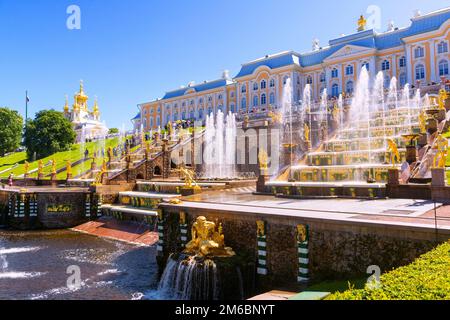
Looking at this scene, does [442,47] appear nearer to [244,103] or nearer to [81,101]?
[244,103]

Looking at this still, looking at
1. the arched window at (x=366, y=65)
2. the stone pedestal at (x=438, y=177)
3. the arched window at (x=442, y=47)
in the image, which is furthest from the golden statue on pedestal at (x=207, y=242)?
the arched window at (x=366, y=65)

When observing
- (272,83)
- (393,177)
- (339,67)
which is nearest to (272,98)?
(272,83)

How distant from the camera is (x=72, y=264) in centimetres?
1542

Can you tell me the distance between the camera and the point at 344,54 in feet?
176

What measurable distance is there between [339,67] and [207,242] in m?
49.5

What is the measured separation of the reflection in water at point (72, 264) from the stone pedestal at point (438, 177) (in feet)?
37.5

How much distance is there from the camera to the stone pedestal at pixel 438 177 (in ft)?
44.6

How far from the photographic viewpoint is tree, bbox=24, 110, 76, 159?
201 ft

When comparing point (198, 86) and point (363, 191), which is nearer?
point (363, 191)

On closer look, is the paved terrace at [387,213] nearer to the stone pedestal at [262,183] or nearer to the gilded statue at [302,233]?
the gilded statue at [302,233]

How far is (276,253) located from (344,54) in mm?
49330

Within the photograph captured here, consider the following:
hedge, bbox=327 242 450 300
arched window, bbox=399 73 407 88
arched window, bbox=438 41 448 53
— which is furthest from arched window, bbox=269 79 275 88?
hedge, bbox=327 242 450 300
